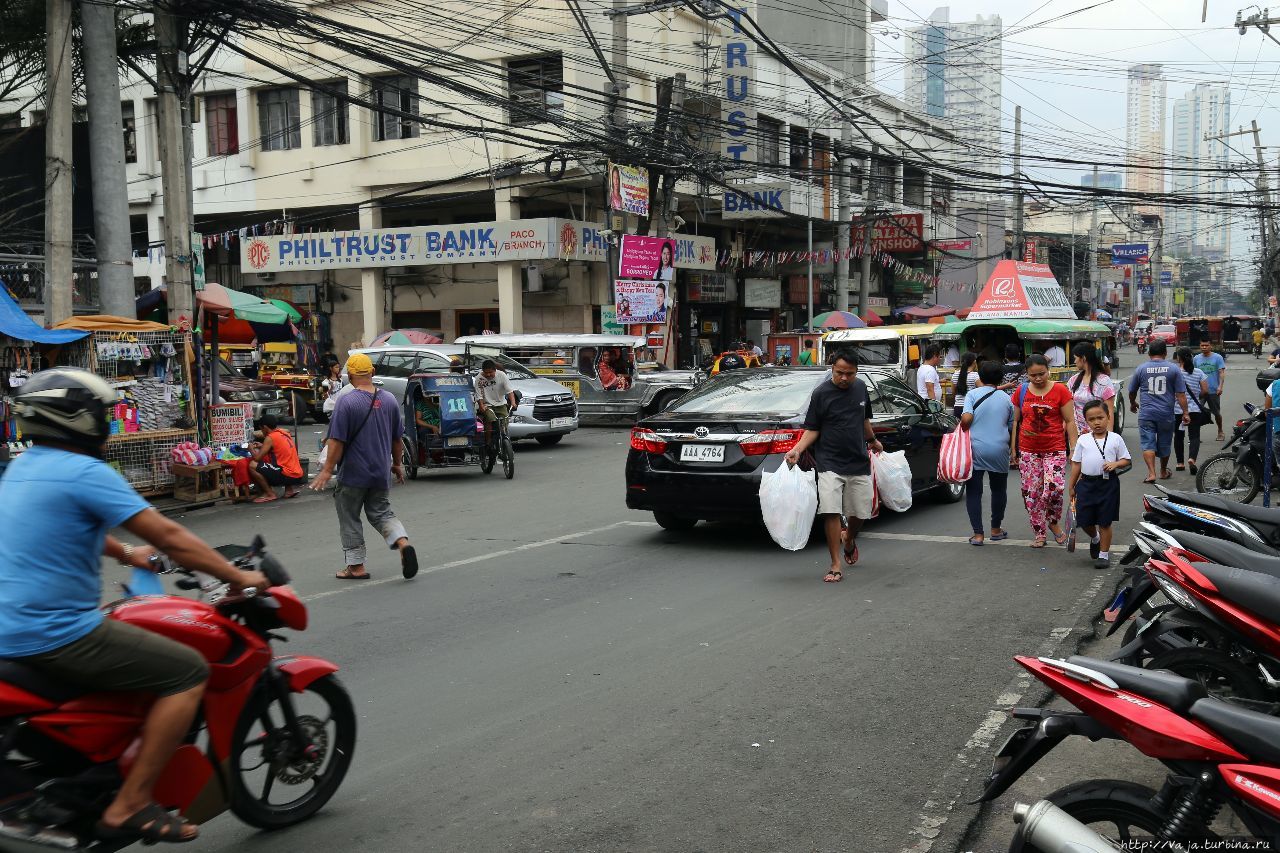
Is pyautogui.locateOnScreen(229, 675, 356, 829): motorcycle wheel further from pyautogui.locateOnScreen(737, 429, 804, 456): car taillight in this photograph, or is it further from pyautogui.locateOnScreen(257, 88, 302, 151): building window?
pyautogui.locateOnScreen(257, 88, 302, 151): building window

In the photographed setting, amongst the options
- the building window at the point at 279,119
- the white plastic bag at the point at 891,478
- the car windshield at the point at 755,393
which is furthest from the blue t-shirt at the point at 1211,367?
the building window at the point at 279,119

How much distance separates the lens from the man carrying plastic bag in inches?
331

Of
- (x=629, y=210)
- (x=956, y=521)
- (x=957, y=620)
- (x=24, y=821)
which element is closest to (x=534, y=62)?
(x=629, y=210)

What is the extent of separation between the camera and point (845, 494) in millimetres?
8617

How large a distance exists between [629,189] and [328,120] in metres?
11.4

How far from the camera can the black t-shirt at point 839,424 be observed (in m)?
8.48

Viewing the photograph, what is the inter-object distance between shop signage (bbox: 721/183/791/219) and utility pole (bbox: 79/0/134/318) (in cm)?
2322

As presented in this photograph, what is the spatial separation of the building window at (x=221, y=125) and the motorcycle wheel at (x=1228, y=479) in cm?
3014

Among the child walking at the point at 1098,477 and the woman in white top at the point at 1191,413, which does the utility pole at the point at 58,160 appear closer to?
the child walking at the point at 1098,477

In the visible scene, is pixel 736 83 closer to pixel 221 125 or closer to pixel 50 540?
pixel 221 125

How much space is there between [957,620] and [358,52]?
→ 10.7 m

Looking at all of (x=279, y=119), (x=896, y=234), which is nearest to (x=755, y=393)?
(x=279, y=119)

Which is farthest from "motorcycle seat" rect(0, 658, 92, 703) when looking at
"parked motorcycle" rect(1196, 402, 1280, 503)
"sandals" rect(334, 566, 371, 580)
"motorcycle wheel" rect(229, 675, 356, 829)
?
"parked motorcycle" rect(1196, 402, 1280, 503)

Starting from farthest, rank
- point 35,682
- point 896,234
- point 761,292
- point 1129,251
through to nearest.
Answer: point 1129,251
point 896,234
point 761,292
point 35,682
